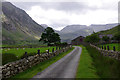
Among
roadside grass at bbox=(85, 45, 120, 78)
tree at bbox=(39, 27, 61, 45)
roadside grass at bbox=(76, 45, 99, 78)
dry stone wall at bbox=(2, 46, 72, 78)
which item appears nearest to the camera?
roadside grass at bbox=(85, 45, 120, 78)

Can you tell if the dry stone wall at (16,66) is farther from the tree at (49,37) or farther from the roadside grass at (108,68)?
the tree at (49,37)

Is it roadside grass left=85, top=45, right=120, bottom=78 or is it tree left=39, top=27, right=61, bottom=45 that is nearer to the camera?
roadside grass left=85, top=45, right=120, bottom=78

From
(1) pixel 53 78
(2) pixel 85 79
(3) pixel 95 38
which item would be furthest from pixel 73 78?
(3) pixel 95 38

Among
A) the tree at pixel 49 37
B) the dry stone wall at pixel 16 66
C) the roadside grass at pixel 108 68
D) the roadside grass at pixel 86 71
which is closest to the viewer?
the roadside grass at pixel 108 68

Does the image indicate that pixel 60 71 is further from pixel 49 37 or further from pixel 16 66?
pixel 49 37

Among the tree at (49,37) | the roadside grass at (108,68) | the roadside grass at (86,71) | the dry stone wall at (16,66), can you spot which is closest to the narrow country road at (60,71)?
the roadside grass at (86,71)

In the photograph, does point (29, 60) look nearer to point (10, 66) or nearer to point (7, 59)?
point (7, 59)

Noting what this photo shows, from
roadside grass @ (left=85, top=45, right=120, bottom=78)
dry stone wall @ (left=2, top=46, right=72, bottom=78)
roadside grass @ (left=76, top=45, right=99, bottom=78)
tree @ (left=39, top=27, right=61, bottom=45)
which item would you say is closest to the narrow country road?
roadside grass @ (left=76, top=45, right=99, bottom=78)

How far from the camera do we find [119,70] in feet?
22.5

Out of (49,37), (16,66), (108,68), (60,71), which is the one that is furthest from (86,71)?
(49,37)

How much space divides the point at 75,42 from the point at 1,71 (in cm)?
12443

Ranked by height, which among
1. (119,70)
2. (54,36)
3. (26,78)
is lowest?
(26,78)

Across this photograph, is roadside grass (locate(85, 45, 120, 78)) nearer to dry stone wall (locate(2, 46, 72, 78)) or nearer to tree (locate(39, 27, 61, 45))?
dry stone wall (locate(2, 46, 72, 78))

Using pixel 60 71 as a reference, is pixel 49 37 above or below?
above
